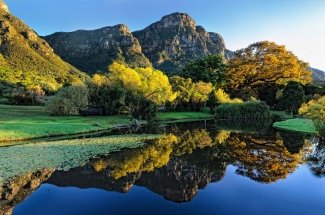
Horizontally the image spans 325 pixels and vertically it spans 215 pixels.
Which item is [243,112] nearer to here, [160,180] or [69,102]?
[69,102]

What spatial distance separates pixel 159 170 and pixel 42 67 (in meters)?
154

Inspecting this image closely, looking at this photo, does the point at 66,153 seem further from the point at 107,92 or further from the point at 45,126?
the point at 107,92

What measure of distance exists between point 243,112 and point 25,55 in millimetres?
134852

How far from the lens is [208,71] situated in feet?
293

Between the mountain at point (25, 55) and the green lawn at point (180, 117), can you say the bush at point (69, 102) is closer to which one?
the green lawn at point (180, 117)

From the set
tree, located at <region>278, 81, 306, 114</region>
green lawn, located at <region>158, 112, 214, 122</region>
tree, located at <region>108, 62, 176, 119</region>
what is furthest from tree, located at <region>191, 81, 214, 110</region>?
tree, located at <region>278, 81, 306, 114</region>

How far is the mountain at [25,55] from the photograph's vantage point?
14462 centimetres

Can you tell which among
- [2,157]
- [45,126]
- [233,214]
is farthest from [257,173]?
[45,126]

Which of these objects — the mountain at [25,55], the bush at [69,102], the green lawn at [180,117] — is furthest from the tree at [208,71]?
the mountain at [25,55]

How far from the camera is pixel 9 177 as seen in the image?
17.1 metres

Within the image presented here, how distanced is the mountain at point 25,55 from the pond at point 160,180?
115 metres

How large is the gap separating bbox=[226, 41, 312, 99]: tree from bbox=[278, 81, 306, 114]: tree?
19553 millimetres

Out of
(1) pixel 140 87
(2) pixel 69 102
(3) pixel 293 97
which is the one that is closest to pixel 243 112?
(3) pixel 293 97

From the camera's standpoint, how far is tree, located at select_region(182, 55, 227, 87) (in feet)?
284
